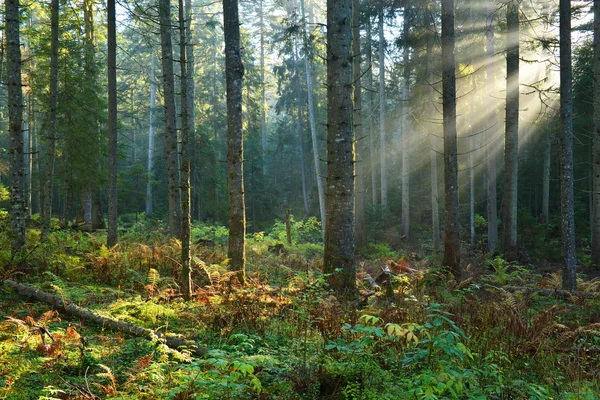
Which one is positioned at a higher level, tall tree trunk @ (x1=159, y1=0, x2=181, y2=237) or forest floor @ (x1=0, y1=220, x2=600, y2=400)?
tall tree trunk @ (x1=159, y1=0, x2=181, y2=237)

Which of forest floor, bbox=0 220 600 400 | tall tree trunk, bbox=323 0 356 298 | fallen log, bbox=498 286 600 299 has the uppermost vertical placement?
tall tree trunk, bbox=323 0 356 298

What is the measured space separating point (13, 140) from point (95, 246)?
3891mm

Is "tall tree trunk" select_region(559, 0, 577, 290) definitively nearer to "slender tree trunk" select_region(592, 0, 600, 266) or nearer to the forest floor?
the forest floor

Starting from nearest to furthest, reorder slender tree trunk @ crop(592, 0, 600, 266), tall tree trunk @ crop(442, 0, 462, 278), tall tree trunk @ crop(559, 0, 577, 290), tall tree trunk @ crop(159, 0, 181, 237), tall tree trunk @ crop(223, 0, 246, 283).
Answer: tall tree trunk @ crop(223, 0, 246, 283) < tall tree trunk @ crop(559, 0, 577, 290) < tall tree trunk @ crop(442, 0, 462, 278) < tall tree trunk @ crop(159, 0, 181, 237) < slender tree trunk @ crop(592, 0, 600, 266)

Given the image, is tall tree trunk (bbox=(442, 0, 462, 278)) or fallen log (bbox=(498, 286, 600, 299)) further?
tall tree trunk (bbox=(442, 0, 462, 278))

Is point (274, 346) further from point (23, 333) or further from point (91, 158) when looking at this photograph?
point (91, 158)

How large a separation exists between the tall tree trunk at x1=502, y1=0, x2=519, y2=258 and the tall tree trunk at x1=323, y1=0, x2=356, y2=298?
901cm

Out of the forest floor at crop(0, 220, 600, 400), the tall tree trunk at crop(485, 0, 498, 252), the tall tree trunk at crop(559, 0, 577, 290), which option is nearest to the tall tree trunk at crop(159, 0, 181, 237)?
the forest floor at crop(0, 220, 600, 400)

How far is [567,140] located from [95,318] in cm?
1021

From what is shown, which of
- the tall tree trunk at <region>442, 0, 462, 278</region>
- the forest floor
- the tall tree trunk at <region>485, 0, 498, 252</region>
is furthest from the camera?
the tall tree trunk at <region>485, 0, 498, 252</region>

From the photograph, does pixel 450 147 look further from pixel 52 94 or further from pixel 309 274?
pixel 52 94

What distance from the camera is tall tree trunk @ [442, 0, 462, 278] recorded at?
1084cm

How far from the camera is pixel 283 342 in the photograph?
5.11 metres

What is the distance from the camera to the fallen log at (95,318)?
4.79m
